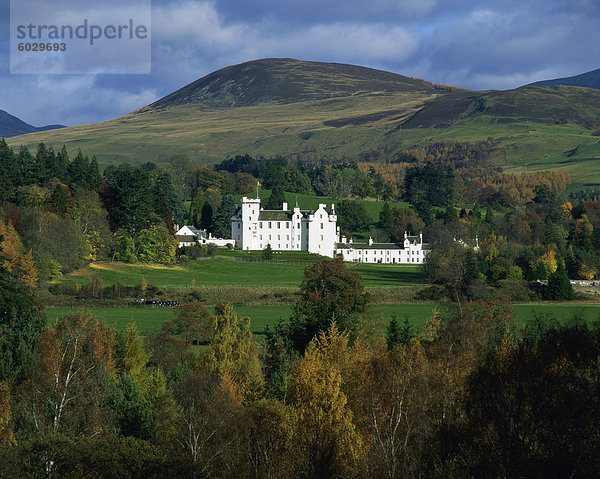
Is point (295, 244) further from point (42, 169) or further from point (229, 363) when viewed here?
point (229, 363)

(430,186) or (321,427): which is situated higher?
(430,186)

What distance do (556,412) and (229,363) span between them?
19.0 meters

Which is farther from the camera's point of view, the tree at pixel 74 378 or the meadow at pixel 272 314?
the meadow at pixel 272 314

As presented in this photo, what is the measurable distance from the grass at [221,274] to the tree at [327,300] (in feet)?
59.0

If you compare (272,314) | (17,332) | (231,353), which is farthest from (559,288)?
(17,332)

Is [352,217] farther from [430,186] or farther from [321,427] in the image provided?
[321,427]

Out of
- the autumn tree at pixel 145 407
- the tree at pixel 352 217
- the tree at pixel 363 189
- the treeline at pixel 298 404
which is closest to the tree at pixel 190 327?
the treeline at pixel 298 404

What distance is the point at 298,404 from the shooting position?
25281 millimetres

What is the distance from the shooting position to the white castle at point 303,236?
115 meters

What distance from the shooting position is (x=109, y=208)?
93.7 m

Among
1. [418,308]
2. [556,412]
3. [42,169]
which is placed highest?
[42,169]

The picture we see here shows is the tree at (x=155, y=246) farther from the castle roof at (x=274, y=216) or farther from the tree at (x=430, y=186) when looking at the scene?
the tree at (x=430, y=186)

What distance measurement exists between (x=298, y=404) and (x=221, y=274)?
60.6 meters

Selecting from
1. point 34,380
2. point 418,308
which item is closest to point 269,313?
point 418,308
